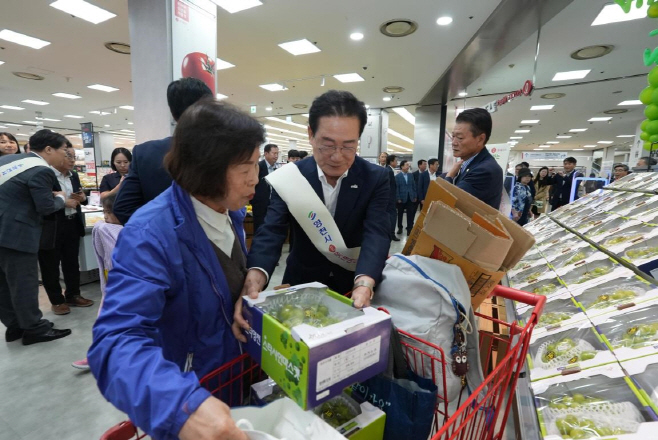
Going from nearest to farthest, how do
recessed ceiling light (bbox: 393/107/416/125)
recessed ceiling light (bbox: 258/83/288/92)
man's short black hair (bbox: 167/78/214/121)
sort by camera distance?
man's short black hair (bbox: 167/78/214/121)
recessed ceiling light (bbox: 258/83/288/92)
recessed ceiling light (bbox: 393/107/416/125)

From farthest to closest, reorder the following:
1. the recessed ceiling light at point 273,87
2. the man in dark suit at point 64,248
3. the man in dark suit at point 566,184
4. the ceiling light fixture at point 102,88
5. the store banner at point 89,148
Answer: the ceiling light fixture at point 102,88, the recessed ceiling light at point 273,87, the store banner at point 89,148, the man in dark suit at point 566,184, the man in dark suit at point 64,248

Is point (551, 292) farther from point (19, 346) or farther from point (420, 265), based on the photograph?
point (19, 346)

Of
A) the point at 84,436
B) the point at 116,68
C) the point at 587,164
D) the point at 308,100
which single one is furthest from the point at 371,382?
the point at 587,164

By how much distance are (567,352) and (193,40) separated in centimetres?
416

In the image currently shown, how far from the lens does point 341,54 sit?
740 centimetres

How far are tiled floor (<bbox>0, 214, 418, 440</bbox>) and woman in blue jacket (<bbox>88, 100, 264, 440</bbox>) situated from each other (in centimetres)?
176

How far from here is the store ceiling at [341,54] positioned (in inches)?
216

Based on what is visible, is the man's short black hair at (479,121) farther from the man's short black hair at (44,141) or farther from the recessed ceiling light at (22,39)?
the recessed ceiling light at (22,39)

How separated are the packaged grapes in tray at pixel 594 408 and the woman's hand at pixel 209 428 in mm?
1112

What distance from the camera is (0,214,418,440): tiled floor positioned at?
80.7 inches

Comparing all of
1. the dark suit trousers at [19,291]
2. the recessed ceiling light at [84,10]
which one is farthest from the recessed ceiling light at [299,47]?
the dark suit trousers at [19,291]

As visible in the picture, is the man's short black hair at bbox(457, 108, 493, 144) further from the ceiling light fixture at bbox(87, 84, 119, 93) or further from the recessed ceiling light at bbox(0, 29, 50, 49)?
the ceiling light fixture at bbox(87, 84, 119, 93)

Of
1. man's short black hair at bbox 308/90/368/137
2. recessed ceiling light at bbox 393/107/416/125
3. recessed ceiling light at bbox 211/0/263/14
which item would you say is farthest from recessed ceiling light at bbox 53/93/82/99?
man's short black hair at bbox 308/90/368/137

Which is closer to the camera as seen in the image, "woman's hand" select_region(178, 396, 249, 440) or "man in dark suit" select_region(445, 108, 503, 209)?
"woman's hand" select_region(178, 396, 249, 440)
